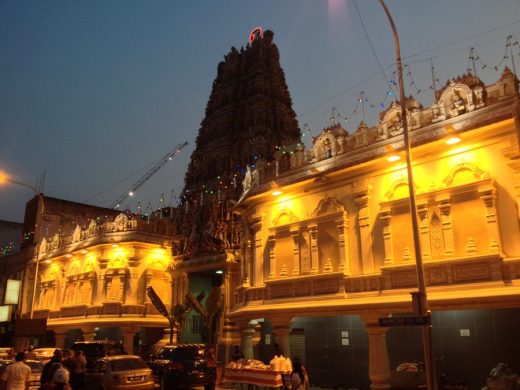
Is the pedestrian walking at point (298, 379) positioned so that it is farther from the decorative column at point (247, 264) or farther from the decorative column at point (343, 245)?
the decorative column at point (247, 264)

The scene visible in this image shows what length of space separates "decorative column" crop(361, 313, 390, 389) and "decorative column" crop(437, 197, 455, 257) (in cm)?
320

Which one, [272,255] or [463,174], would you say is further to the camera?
[272,255]

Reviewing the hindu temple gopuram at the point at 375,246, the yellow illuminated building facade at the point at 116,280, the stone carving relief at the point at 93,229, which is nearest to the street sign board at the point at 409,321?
the hindu temple gopuram at the point at 375,246

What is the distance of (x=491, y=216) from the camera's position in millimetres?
14383

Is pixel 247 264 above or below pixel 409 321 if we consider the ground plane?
above

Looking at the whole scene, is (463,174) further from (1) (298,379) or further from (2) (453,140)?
(1) (298,379)

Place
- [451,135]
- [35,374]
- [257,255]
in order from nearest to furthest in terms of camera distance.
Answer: [451,135] → [35,374] → [257,255]

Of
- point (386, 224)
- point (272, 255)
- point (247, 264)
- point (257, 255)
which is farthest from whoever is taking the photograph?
point (247, 264)

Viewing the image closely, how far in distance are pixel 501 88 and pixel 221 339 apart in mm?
18812

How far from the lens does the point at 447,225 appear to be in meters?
15.3

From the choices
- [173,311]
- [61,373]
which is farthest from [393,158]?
[173,311]

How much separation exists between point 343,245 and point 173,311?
1512cm

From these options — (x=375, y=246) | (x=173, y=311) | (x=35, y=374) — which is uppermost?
(x=375, y=246)

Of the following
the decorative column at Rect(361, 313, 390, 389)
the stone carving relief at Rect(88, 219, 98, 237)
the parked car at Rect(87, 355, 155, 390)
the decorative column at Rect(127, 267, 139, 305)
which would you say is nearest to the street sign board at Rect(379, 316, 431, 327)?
the decorative column at Rect(361, 313, 390, 389)
